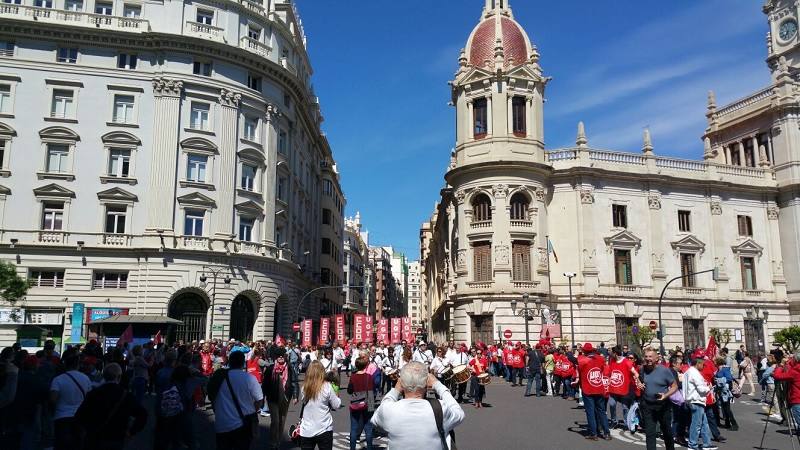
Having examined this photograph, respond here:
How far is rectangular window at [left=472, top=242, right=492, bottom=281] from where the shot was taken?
41.9 metres

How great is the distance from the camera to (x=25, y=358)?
1257 cm

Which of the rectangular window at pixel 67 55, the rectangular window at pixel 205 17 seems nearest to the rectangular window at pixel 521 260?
the rectangular window at pixel 205 17

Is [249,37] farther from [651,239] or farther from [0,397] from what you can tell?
[0,397]

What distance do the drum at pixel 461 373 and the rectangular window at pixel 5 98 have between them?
32.5 meters

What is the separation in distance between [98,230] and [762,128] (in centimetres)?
5065

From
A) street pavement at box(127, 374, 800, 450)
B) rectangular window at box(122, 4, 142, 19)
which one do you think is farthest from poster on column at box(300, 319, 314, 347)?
rectangular window at box(122, 4, 142, 19)

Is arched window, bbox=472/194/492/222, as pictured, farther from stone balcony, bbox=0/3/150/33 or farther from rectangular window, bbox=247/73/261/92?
stone balcony, bbox=0/3/150/33

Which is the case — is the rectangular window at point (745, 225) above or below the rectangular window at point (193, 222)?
above

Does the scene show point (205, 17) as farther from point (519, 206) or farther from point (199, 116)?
point (519, 206)

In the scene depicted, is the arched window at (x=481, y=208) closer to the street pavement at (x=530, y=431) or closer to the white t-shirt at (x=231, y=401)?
the street pavement at (x=530, y=431)

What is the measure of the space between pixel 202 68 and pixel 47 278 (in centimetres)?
1576

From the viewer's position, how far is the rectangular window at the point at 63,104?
3807 cm

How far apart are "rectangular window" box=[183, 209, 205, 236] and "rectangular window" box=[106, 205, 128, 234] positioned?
11.7ft

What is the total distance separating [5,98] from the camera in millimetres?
37594
